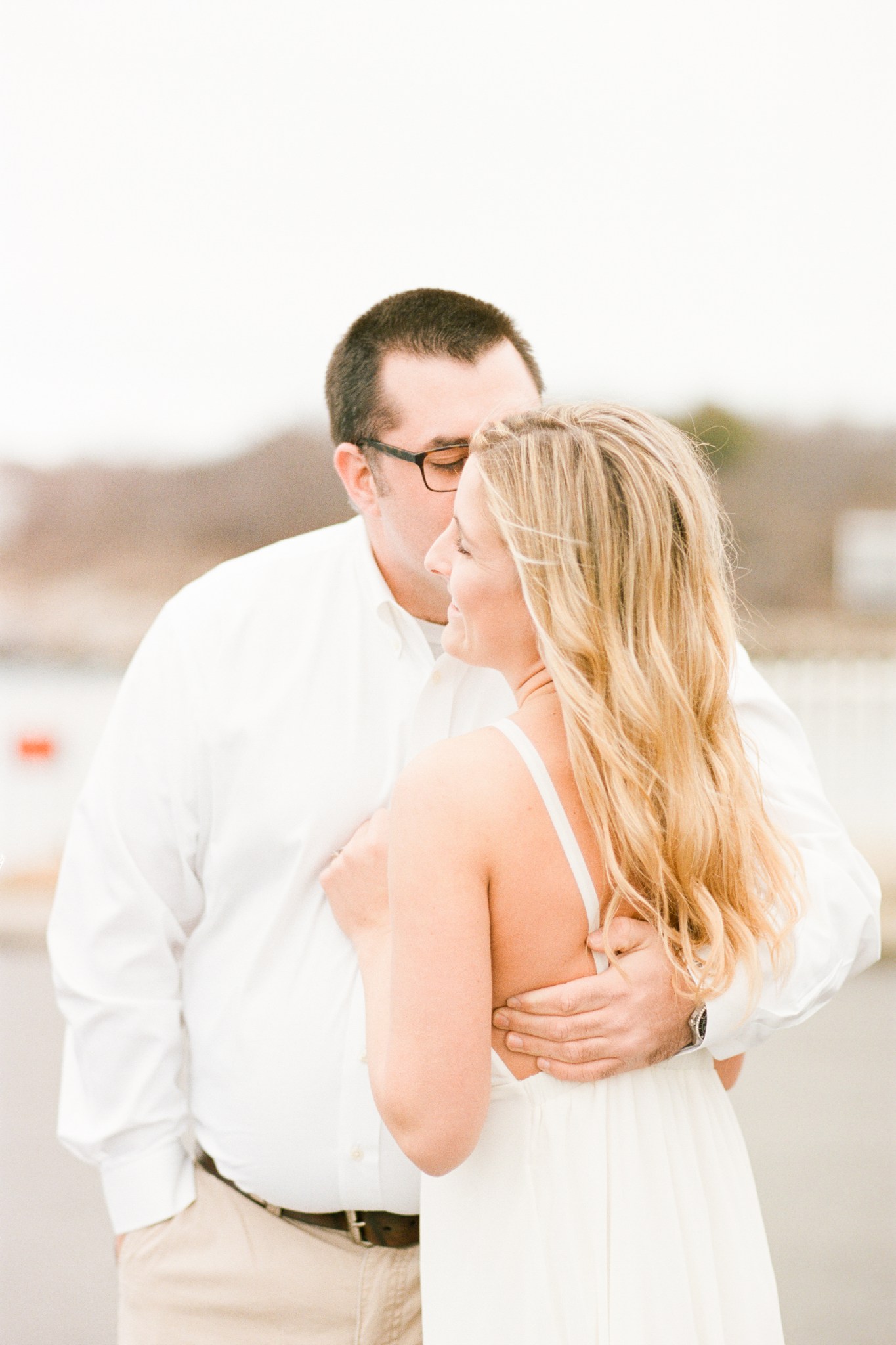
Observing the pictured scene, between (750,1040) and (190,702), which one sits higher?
(190,702)

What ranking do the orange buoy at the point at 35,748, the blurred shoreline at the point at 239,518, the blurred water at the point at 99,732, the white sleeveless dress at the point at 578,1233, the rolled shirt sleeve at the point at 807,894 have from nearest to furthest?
the white sleeveless dress at the point at 578,1233 < the rolled shirt sleeve at the point at 807,894 < the blurred water at the point at 99,732 < the orange buoy at the point at 35,748 < the blurred shoreline at the point at 239,518

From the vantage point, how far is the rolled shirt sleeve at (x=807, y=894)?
4.59 feet

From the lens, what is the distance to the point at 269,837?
66.4 inches

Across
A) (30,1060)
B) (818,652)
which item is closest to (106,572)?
(818,652)

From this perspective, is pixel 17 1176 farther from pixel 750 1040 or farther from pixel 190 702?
pixel 750 1040

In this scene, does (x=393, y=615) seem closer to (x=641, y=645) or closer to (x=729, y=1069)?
(x=641, y=645)

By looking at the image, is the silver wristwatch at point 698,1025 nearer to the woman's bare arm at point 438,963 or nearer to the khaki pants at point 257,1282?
the woman's bare arm at point 438,963

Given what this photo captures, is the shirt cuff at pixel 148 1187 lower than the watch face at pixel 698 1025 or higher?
lower

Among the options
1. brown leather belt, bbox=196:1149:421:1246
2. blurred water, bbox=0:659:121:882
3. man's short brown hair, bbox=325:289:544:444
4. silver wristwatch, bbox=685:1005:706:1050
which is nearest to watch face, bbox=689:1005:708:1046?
silver wristwatch, bbox=685:1005:706:1050

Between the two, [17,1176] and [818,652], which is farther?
[818,652]

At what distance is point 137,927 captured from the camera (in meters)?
1.75

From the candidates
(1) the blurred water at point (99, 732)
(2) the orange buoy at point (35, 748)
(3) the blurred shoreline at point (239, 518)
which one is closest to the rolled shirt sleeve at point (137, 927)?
(1) the blurred water at point (99, 732)

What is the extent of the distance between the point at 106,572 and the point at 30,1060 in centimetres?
1800

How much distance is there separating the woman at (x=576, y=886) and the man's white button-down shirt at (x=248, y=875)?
1.01 ft
